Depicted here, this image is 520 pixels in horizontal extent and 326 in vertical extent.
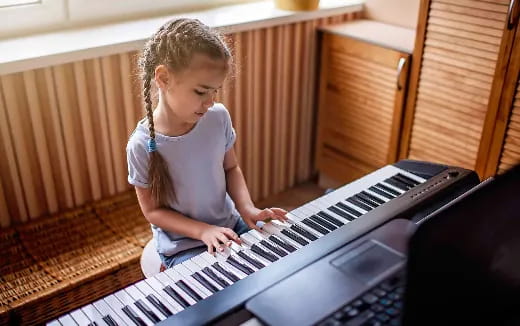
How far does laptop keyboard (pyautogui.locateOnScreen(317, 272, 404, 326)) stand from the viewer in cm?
88

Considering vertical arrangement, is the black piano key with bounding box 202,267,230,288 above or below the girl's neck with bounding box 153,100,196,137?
below

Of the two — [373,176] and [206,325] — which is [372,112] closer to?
[373,176]

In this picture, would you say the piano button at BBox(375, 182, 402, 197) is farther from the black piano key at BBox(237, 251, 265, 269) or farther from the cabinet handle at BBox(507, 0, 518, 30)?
the cabinet handle at BBox(507, 0, 518, 30)

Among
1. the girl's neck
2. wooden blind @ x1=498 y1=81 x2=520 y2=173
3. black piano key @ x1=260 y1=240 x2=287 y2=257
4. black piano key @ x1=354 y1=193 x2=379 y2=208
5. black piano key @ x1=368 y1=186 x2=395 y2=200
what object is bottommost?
wooden blind @ x1=498 y1=81 x2=520 y2=173

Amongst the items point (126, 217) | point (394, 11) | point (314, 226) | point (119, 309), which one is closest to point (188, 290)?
point (119, 309)

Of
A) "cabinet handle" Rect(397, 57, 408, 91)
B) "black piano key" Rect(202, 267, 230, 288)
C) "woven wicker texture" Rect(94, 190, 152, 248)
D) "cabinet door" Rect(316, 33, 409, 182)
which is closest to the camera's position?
"black piano key" Rect(202, 267, 230, 288)

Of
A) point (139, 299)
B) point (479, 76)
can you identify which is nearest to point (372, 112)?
point (479, 76)

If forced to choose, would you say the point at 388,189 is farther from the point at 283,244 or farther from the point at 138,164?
the point at 138,164

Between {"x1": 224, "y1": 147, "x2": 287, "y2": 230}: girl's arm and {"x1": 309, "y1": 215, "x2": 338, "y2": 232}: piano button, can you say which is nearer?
{"x1": 309, "y1": 215, "x2": 338, "y2": 232}: piano button

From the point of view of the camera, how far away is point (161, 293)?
1087 millimetres

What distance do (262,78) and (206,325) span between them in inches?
66.0

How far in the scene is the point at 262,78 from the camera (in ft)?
8.20

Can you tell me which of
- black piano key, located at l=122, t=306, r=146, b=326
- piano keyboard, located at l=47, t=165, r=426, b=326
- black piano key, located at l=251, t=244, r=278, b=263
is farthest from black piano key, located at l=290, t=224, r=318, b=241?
black piano key, located at l=122, t=306, r=146, b=326

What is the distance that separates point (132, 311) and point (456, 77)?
61.9 inches
